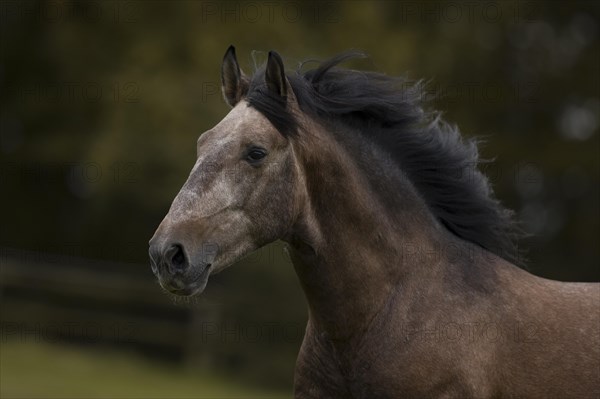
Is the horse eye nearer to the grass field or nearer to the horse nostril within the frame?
the horse nostril

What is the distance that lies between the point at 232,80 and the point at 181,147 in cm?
1169

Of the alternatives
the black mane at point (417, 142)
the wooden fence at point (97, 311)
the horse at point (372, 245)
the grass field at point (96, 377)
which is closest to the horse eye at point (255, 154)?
the horse at point (372, 245)

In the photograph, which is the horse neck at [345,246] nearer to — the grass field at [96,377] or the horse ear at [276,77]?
the horse ear at [276,77]

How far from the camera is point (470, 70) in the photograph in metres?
20.4

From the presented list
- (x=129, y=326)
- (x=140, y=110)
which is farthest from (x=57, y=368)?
(x=140, y=110)

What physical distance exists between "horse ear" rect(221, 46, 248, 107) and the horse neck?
21.3 inches

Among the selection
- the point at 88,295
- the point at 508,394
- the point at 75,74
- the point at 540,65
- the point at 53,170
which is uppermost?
the point at 540,65

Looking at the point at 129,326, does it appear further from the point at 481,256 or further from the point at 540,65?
the point at 481,256

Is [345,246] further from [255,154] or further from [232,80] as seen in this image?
[232,80]

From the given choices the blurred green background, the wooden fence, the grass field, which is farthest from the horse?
the wooden fence

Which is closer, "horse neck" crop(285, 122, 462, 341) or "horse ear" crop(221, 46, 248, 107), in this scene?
"horse neck" crop(285, 122, 462, 341)

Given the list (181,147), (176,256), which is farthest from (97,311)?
(176,256)

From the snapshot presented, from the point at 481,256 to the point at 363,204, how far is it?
0.81 m

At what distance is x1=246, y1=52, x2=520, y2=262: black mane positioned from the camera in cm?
564
